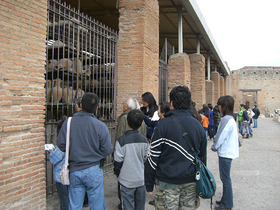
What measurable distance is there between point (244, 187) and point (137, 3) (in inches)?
198

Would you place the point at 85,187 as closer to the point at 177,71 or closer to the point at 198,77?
the point at 177,71

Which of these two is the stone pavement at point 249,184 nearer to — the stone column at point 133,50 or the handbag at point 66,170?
the handbag at point 66,170

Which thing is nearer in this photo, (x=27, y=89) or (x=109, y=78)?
(x=27, y=89)

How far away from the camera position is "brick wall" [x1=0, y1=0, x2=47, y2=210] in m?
2.77

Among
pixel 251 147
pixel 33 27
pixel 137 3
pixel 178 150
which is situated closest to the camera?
pixel 178 150

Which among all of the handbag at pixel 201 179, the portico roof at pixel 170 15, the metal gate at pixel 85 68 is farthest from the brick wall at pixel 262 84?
the handbag at pixel 201 179

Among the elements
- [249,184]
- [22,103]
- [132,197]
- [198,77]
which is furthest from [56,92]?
[198,77]

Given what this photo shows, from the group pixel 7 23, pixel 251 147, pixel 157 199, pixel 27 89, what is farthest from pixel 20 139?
pixel 251 147

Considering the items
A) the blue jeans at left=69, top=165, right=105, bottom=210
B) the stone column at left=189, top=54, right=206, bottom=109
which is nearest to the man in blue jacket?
the blue jeans at left=69, top=165, right=105, bottom=210

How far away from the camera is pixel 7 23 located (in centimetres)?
281

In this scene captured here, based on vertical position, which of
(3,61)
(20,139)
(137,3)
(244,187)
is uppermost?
(137,3)

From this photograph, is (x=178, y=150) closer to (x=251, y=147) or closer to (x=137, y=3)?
(x=137, y=3)

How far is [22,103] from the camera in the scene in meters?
2.98

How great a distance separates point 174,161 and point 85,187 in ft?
3.40
